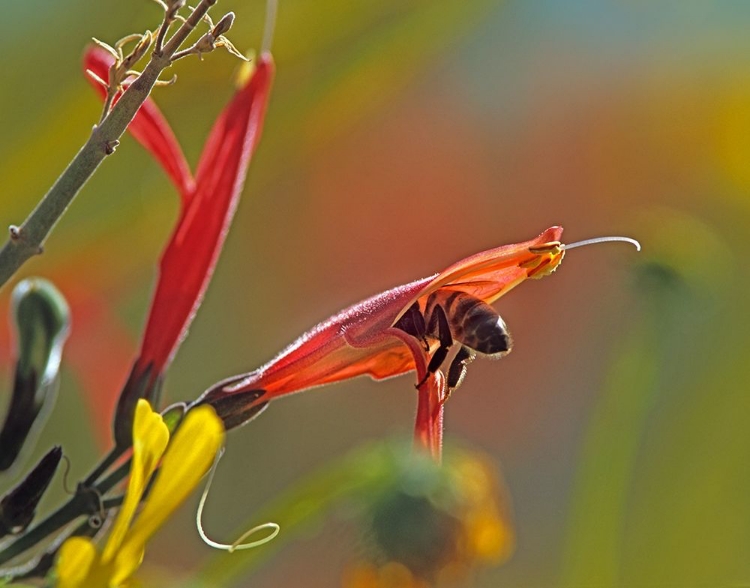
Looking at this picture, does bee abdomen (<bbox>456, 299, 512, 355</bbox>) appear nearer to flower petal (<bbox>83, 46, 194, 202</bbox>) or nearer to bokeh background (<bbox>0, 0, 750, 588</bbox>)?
flower petal (<bbox>83, 46, 194, 202</bbox>)

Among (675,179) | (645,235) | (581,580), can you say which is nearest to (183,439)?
(581,580)

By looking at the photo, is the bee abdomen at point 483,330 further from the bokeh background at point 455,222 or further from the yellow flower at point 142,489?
the bokeh background at point 455,222

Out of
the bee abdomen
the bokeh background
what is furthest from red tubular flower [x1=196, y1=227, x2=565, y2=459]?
the bokeh background

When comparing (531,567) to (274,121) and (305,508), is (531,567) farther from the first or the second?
(305,508)

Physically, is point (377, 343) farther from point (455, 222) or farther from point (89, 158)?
point (455, 222)

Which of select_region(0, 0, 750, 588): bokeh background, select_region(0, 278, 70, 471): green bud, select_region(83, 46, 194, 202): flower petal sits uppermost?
select_region(83, 46, 194, 202): flower petal

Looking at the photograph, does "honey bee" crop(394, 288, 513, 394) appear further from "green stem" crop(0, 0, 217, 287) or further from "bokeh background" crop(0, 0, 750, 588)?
"bokeh background" crop(0, 0, 750, 588)

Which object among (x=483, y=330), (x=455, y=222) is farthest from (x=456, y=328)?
(x=455, y=222)

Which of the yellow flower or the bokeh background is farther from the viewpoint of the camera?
the bokeh background

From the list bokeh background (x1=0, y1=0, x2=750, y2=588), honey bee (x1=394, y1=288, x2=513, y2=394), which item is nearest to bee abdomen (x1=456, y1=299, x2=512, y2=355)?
honey bee (x1=394, y1=288, x2=513, y2=394)

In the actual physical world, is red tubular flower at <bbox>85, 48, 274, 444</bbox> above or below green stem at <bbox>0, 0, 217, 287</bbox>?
below
